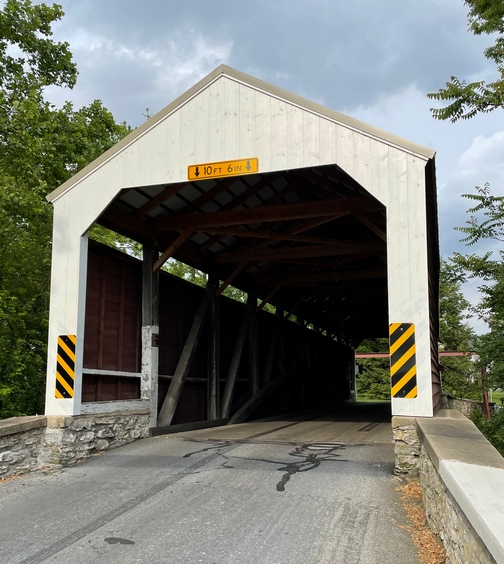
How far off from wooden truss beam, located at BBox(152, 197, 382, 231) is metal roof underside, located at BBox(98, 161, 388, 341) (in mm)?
16

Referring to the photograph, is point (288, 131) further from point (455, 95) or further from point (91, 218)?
point (455, 95)

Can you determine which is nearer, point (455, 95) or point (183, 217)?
point (183, 217)

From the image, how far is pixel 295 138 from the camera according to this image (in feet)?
22.4

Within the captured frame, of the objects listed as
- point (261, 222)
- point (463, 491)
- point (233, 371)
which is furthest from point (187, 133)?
point (233, 371)

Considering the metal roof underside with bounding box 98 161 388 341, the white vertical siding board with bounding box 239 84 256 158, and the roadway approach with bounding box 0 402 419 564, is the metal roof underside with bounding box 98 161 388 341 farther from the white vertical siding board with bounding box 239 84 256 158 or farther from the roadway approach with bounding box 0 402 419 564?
the roadway approach with bounding box 0 402 419 564

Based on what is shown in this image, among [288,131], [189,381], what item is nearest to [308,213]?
[288,131]

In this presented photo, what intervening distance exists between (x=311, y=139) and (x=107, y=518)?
187 inches

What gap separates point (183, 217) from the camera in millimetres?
9398

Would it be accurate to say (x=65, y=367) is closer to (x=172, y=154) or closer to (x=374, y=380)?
(x=172, y=154)

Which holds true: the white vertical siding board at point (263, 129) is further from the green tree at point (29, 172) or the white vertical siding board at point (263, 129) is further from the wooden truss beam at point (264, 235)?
the green tree at point (29, 172)

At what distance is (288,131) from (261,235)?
3.32 m

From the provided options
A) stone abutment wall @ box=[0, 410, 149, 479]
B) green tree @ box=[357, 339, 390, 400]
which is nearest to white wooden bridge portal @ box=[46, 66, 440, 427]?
stone abutment wall @ box=[0, 410, 149, 479]

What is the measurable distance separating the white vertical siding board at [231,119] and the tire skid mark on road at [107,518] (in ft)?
12.7

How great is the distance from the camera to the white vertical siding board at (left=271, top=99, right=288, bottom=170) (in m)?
6.86
